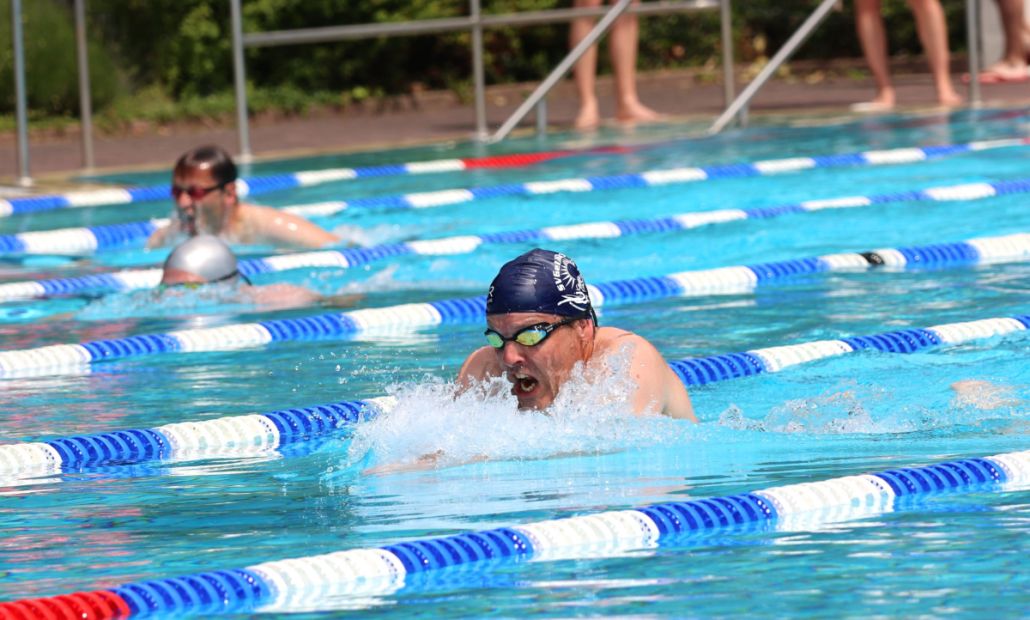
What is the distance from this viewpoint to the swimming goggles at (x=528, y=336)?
14.9 feet

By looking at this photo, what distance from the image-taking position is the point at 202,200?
330 inches

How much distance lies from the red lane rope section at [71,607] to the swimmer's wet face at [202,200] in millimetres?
4970

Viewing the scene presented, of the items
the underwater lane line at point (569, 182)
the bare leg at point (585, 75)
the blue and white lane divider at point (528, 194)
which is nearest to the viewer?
the blue and white lane divider at point (528, 194)

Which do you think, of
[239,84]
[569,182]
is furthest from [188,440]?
[239,84]

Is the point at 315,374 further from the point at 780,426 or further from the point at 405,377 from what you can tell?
the point at 780,426

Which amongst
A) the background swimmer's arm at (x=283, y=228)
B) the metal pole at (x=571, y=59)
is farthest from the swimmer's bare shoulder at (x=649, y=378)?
the metal pole at (x=571, y=59)

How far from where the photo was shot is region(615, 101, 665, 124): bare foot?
13656 millimetres

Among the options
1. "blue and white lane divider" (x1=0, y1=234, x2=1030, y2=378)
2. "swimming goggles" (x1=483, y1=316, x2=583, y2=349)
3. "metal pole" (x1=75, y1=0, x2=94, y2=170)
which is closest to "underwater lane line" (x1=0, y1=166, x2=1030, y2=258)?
"blue and white lane divider" (x1=0, y1=234, x2=1030, y2=378)

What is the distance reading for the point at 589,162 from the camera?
11609 mm

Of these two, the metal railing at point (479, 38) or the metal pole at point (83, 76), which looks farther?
the metal railing at point (479, 38)

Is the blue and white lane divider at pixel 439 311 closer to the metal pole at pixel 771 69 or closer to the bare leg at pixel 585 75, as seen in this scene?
the metal pole at pixel 771 69

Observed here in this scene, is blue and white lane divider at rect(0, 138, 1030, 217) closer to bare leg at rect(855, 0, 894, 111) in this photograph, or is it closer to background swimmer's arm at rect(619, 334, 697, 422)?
bare leg at rect(855, 0, 894, 111)

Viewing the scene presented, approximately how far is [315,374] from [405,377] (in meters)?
0.31

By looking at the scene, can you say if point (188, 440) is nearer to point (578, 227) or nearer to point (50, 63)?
point (578, 227)
